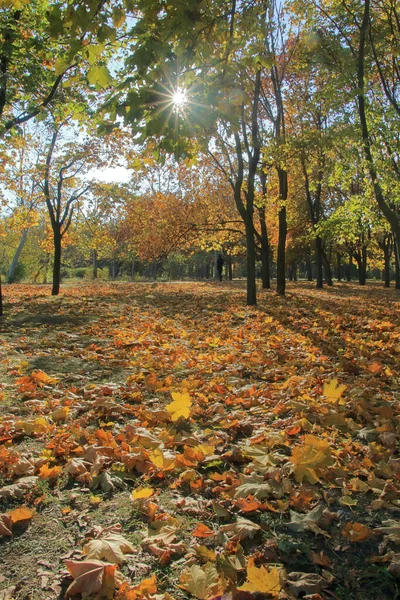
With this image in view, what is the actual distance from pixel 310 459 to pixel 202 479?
2.30 ft

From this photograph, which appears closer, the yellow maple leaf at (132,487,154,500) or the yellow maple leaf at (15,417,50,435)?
the yellow maple leaf at (132,487,154,500)

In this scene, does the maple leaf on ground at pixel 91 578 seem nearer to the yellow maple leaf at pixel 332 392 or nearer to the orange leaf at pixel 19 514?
the orange leaf at pixel 19 514

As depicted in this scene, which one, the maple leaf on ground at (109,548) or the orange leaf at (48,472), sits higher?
the orange leaf at (48,472)

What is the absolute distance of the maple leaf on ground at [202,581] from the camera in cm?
164

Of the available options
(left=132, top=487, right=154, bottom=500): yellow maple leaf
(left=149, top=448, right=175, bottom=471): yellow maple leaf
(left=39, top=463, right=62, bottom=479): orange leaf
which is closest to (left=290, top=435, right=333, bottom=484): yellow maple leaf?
(left=149, top=448, right=175, bottom=471): yellow maple leaf

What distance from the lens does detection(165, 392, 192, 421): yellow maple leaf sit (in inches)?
131

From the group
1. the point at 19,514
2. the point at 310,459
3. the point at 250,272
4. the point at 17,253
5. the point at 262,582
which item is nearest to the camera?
the point at 262,582

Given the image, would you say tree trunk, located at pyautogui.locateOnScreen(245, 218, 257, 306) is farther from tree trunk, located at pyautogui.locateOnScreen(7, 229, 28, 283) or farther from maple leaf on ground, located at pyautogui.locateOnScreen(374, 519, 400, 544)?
tree trunk, located at pyautogui.locateOnScreen(7, 229, 28, 283)

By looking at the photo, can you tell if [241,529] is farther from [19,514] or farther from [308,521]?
[19,514]

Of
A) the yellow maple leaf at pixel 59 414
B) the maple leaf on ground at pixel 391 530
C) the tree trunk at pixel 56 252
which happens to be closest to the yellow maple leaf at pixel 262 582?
the maple leaf on ground at pixel 391 530

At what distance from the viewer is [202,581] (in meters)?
1.69

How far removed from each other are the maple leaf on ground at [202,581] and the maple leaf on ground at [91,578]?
31 centimetres

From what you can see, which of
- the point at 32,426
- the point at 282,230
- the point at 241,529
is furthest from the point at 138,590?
the point at 282,230

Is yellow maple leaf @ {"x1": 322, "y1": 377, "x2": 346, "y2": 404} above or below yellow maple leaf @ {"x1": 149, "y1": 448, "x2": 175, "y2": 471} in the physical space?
above
